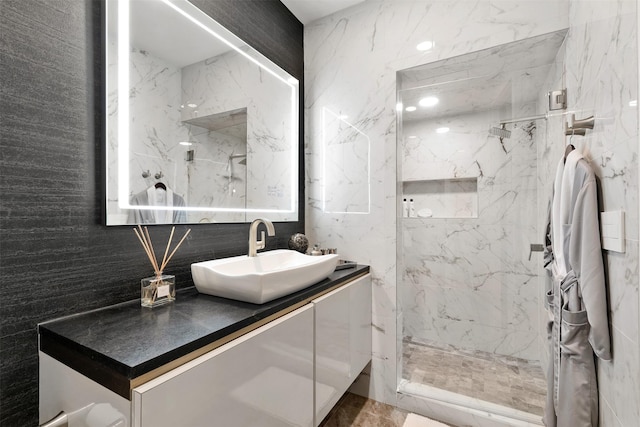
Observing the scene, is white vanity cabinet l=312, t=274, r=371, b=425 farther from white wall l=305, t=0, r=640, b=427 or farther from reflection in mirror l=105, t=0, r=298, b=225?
reflection in mirror l=105, t=0, r=298, b=225

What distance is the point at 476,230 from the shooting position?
6.42ft

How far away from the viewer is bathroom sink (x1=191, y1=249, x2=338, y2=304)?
1087 mm

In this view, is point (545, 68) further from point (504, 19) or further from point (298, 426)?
point (298, 426)

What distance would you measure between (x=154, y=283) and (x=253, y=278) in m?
0.37

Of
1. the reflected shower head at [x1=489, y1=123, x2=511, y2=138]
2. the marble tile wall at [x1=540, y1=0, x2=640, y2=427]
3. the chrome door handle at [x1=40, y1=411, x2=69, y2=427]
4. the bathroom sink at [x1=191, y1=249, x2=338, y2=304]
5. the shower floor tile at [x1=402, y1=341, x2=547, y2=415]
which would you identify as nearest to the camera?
the chrome door handle at [x1=40, y1=411, x2=69, y2=427]

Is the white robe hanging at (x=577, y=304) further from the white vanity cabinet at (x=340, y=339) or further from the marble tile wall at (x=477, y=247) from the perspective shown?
the white vanity cabinet at (x=340, y=339)

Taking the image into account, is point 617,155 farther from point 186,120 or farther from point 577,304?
point 186,120

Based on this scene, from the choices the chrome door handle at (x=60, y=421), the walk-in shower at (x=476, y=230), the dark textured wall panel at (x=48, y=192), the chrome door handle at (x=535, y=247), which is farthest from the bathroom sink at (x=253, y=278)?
the chrome door handle at (x=535, y=247)

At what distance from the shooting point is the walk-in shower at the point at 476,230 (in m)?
1.73

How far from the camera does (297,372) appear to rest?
1.20 metres

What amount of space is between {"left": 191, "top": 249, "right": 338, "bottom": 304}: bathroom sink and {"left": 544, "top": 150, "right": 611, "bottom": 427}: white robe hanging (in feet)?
3.32

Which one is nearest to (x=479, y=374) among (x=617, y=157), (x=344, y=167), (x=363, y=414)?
(x=363, y=414)

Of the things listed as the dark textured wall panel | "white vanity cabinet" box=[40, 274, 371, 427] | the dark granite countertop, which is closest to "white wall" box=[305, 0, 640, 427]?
"white vanity cabinet" box=[40, 274, 371, 427]

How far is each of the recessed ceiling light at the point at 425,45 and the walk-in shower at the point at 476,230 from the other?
0.35 feet
